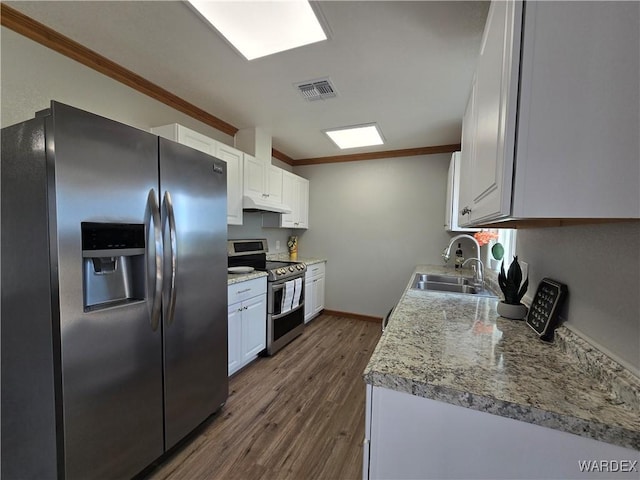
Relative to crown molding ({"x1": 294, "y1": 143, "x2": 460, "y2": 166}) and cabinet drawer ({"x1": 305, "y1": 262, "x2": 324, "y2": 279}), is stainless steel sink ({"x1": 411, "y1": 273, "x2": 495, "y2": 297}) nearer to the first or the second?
cabinet drawer ({"x1": 305, "y1": 262, "x2": 324, "y2": 279})

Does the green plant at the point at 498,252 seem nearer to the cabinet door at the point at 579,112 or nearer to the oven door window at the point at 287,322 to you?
the cabinet door at the point at 579,112

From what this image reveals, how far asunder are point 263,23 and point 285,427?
2.54 meters

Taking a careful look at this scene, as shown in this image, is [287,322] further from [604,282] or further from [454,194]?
[604,282]

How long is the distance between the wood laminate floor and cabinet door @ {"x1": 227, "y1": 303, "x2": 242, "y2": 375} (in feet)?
0.56

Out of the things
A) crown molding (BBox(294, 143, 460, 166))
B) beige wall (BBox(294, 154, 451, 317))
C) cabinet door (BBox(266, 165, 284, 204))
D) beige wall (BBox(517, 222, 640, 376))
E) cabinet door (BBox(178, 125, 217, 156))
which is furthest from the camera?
beige wall (BBox(294, 154, 451, 317))

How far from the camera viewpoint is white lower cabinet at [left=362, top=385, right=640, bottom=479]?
63 centimetres

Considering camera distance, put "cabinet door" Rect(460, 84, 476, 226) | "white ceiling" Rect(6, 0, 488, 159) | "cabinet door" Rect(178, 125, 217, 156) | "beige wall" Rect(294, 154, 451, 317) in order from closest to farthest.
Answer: "cabinet door" Rect(460, 84, 476, 226) → "white ceiling" Rect(6, 0, 488, 159) → "cabinet door" Rect(178, 125, 217, 156) → "beige wall" Rect(294, 154, 451, 317)

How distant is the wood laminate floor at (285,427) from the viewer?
1.48m

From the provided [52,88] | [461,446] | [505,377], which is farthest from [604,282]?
[52,88]

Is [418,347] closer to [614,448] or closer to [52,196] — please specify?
[614,448]

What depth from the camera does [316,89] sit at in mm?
2154

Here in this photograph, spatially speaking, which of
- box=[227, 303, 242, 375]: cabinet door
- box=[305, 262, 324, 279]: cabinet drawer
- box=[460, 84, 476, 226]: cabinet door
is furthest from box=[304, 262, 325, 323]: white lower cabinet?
box=[460, 84, 476, 226]: cabinet door

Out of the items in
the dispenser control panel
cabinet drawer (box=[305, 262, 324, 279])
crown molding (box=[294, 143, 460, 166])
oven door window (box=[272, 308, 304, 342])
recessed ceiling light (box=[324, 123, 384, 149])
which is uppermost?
recessed ceiling light (box=[324, 123, 384, 149])

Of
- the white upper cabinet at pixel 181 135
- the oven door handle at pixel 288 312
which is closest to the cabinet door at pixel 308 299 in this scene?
the oven door handle at pixel 288 312
